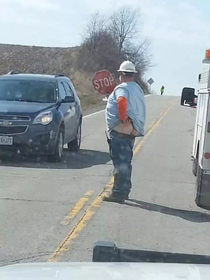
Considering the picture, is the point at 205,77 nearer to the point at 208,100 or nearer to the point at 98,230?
the point at 208,100

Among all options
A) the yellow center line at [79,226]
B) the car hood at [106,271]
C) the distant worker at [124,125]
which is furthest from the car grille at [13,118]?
the car hood at [106,271]

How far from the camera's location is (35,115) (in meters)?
12.7

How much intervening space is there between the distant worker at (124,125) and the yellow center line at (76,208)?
13.3 inches

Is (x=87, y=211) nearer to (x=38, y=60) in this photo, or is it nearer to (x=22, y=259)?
(x=22, y=259)

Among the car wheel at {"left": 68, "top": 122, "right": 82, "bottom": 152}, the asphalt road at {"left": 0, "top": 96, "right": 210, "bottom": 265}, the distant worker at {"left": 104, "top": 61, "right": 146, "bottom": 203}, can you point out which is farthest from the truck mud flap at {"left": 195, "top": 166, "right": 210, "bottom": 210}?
the car wheel at {"left": 68, "top": 122, "right": 82, "bottom": 152}

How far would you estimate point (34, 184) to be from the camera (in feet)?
34.2

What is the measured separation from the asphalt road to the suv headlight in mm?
819

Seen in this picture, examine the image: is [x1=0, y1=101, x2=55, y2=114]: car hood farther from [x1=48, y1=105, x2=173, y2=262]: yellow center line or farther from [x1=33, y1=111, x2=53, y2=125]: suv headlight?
[x1=48, y1=105, x2=173, y2=262]: yellow center line

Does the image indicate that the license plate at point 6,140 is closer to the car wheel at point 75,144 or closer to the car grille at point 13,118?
the car grille at point 13,118

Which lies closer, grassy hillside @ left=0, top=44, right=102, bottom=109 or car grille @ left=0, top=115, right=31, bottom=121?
car grille @ left=0, top=115, right=31, bottom=121

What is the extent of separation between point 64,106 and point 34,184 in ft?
12.0

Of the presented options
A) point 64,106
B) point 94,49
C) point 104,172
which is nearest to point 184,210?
point 104,172

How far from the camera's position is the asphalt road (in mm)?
6824

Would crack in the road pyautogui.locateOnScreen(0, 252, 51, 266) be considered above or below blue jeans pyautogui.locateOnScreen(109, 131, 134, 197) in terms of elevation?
below
